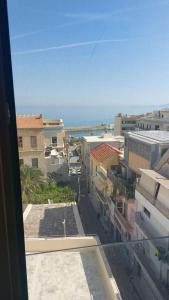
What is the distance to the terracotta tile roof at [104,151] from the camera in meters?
5.21

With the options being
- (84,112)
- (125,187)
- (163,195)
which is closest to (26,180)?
(84,112)

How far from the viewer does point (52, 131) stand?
4.61 ft

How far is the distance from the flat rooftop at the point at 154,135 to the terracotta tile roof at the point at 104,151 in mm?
1020

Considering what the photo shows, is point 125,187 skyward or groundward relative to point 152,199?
skyward

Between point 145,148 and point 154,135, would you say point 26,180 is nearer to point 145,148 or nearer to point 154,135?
point 154,135

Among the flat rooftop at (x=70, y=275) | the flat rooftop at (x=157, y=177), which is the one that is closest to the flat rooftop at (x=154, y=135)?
the flat rooftop at (x=157, y=177)

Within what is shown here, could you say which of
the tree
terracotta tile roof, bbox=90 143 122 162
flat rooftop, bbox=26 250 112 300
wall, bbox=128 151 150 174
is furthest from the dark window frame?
terracotta tile roof, bbox=90 143 122 162

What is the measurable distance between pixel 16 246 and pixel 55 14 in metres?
0.89

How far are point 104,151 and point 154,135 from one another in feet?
10.4

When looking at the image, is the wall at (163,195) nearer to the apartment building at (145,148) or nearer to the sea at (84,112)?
the apartment building at (145,148)

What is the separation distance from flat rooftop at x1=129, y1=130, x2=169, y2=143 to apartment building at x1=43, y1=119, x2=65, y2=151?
5.43 feet

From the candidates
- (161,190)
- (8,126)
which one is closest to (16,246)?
(8,126)

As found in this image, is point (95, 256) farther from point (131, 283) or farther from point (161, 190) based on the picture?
point (161, 190)

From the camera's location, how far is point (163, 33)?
1.07 m
